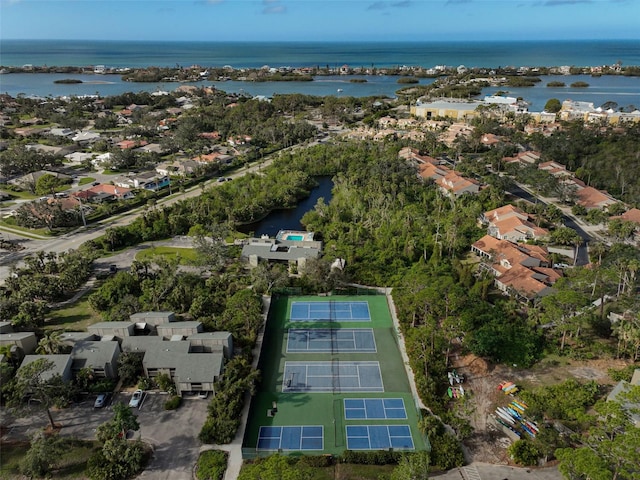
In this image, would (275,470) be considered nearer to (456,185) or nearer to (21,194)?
(456,185)

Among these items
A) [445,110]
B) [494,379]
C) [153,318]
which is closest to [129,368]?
[153,318]

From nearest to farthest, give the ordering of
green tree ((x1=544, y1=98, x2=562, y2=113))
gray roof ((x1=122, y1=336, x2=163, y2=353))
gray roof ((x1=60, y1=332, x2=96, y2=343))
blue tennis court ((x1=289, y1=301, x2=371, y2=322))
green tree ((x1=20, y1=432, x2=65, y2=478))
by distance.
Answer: green tree ((x1=20, y1=432, x2=65, y2=478))
gray roof ((x1=122, y1=336, x2=163, y2=353))
gray roof ((x1=60, y1=332, x2=96, y2=343))
blue tennis court ((x1=289, y1=301, x2=371, y2=322))
green tree ((x1=544, y1=98, x2=562, y2=113))

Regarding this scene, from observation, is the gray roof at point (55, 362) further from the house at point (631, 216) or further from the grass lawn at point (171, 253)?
the house at point (631, 216)

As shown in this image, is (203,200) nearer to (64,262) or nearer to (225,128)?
(64,262)

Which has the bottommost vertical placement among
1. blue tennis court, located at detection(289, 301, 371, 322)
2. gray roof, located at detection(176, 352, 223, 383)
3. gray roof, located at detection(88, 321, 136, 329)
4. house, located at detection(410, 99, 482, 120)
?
blue tennis court, located at detection(289, 301, 371, 322)

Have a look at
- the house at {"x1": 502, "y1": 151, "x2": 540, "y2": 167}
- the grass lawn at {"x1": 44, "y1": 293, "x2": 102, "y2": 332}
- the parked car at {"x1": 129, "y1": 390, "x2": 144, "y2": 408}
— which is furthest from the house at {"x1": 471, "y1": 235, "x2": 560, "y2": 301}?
the grass lawn at {"x1": 44, "y1": 293, "x2": 102, "y2": 332}

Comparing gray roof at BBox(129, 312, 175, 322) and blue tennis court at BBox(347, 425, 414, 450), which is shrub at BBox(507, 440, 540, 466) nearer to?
blue tennis court at BBox(347, 425, 414, 450)

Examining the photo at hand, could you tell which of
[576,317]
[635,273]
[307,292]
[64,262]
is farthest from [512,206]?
[64,262]
